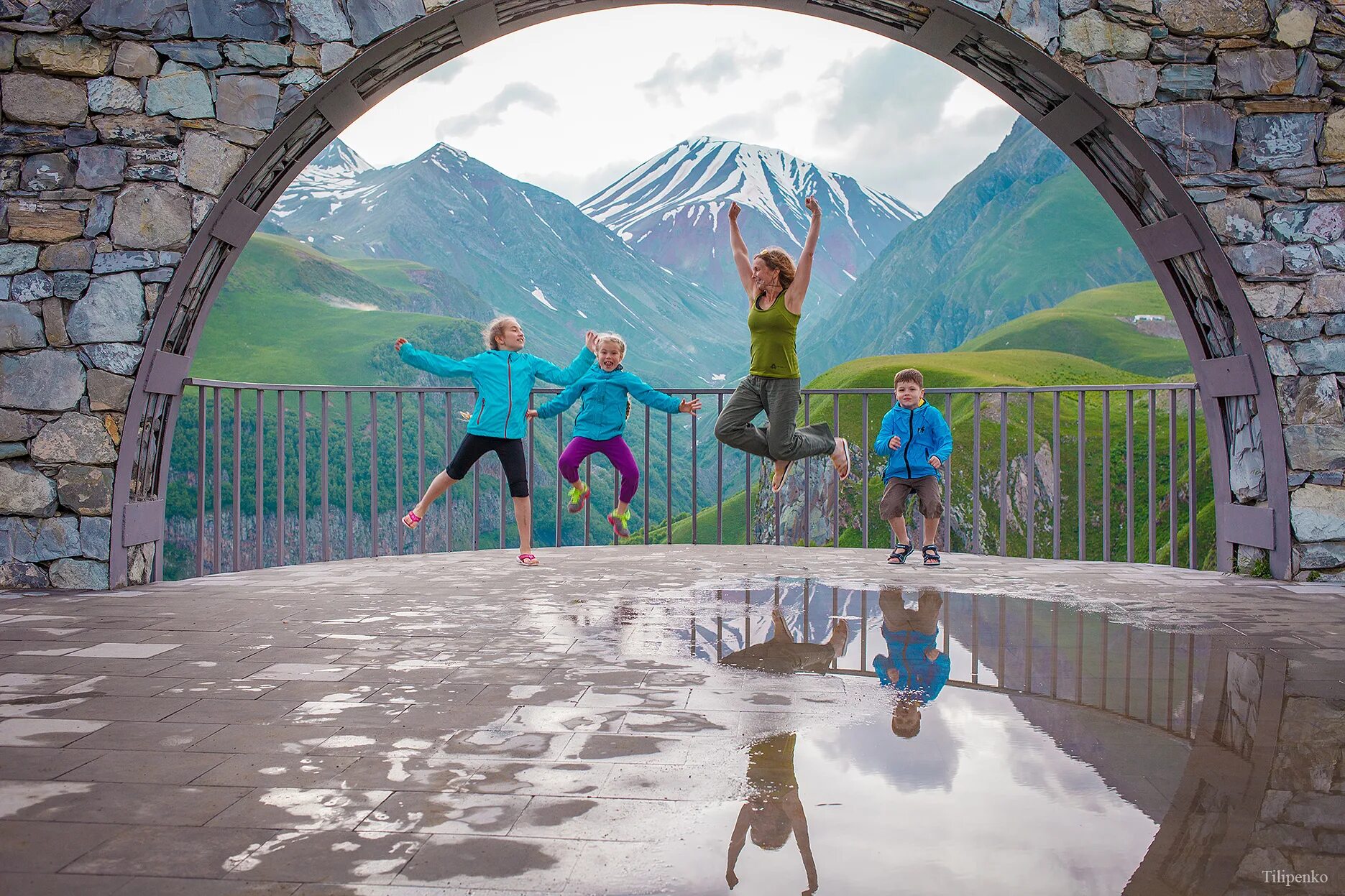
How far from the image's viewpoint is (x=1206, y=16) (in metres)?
5.44

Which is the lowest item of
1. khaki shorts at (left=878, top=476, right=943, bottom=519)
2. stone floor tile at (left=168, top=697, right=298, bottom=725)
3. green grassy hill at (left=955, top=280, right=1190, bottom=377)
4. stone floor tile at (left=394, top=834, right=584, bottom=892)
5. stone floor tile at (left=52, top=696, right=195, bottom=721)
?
stone floor tile at (left=394, top=834, right=584, bottom=892)

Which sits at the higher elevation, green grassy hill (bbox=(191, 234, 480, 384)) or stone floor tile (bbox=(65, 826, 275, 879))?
green grassy hill (bbox=(191, 234, 480, 384))

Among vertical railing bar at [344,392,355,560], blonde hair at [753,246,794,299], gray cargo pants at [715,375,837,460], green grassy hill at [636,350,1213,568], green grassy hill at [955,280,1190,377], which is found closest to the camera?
vertical railing bar at [344,392,355,560]

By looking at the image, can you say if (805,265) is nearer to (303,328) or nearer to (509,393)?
(509,393)

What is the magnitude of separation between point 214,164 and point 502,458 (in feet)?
7.24

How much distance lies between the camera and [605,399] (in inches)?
263

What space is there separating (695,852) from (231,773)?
115cm

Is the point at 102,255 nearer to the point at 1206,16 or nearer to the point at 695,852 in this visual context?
the point at 695,852

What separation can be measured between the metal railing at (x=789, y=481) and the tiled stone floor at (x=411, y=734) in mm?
603

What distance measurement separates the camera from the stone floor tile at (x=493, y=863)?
1.78 m

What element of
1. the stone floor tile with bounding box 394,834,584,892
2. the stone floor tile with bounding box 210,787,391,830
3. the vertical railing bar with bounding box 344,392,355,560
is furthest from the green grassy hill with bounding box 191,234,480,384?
the stone floor tile with bounding box 394,834,584,892

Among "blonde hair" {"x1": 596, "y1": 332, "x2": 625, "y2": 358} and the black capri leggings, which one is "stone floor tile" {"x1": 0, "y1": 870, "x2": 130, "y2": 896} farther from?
"blonde hair" {"x1": 596, "y1": 332, "x2": 625, "y2": 358}

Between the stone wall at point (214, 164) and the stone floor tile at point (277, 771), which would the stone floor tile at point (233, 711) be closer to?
the stone floor tile at point (277, 771)

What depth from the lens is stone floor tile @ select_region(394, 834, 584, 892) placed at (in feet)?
5.85
